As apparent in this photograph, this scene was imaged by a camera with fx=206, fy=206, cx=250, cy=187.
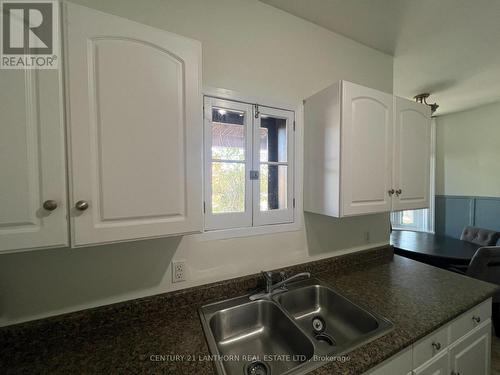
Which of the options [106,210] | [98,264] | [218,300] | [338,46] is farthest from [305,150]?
[98,264]

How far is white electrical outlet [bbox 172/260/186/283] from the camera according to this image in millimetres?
1062

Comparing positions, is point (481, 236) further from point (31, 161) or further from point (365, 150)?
point (31, 161)

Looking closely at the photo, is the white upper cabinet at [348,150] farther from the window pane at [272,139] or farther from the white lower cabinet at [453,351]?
the white lower cabinet at [453,351]

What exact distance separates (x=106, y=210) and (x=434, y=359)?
5.01 ft

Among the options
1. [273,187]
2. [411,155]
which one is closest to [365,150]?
[411,155]


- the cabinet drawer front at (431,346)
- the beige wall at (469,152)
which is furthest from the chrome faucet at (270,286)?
the beige wall at (469,152)

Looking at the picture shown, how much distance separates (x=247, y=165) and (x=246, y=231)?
0.40m

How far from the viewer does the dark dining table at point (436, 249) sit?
6.53 ft

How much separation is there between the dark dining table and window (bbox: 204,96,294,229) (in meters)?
1.79

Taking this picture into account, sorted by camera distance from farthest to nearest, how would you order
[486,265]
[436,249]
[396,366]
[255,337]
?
[436,249] → [486,265] → [255,337] → [396,366]

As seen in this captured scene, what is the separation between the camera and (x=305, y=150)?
1413 mm

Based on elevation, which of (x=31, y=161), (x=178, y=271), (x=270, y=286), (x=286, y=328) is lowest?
(x=286, y=328)

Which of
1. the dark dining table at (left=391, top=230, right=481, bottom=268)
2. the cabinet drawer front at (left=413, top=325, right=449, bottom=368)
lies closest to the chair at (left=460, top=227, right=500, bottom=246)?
the dark dining table at (left=391, top=230, right=481, bottom=268)

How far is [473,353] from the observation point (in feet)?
3.71
